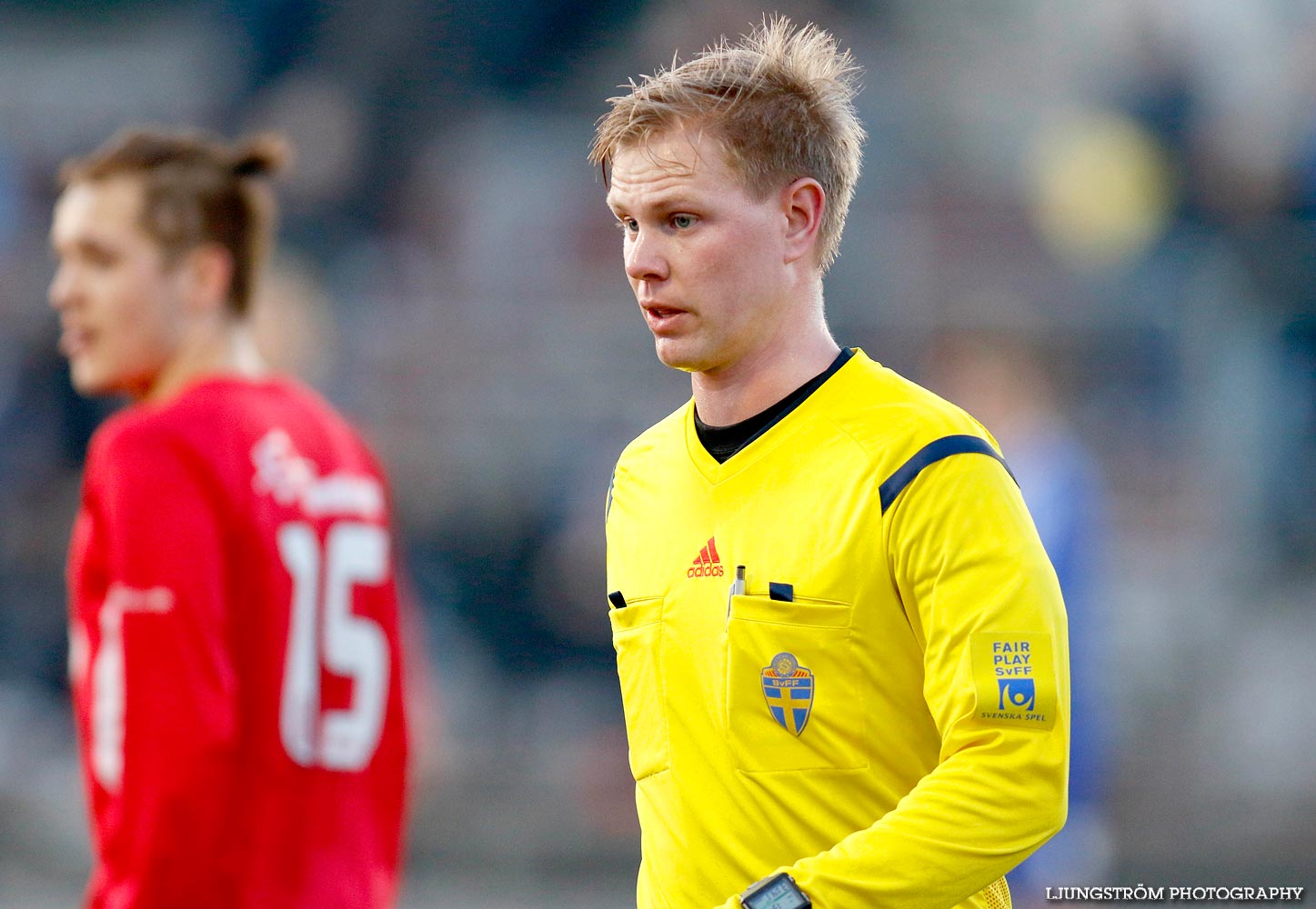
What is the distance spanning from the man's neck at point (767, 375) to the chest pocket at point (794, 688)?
0.34 meters

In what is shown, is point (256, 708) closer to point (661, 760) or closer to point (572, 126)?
point (661, 760)

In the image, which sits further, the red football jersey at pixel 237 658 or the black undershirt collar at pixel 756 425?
the red football jersey at pixel 237 658

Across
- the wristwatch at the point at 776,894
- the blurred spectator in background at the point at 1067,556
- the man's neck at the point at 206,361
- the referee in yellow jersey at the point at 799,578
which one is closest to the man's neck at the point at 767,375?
the referee in yellow jersey at the point at 799,578

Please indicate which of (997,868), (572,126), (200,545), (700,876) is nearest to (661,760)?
(700,876)

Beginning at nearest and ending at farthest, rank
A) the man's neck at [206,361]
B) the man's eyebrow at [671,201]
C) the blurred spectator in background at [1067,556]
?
the man's eyebrow at [671,201] < the man's neck at [206,361] < the blurred spectator in background at [1067,556]

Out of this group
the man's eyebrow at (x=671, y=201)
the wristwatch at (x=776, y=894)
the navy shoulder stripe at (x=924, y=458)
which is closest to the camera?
the wristwatch at (x=776, y=894)

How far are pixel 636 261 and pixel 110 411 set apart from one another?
7819mm

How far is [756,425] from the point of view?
2.71 m

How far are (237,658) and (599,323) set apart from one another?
6698 millimetres

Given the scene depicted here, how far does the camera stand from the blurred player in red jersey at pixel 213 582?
11.2ft

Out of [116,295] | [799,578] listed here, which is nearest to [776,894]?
[799,578]

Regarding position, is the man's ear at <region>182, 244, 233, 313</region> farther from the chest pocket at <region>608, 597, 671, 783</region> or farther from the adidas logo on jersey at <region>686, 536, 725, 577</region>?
the adidas logo on jersey at <region>686, 536, 725, 577</region>

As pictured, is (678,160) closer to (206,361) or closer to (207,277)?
(206,361)

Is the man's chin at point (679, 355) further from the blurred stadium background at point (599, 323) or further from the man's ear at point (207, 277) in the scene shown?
the blurred stadium background at point (599, 323)
